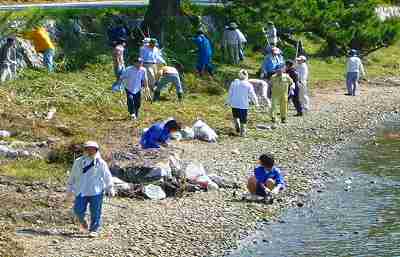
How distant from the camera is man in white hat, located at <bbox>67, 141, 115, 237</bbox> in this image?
602 inches

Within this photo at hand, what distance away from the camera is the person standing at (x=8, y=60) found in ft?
87.8

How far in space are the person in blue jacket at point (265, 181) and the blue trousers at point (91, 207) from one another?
4.01 metres

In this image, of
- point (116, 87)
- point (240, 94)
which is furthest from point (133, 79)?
point (240, 94)

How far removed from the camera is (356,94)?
33844mm

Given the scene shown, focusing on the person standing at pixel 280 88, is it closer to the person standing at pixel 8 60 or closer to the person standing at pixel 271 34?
the person standing at pixel 8 60

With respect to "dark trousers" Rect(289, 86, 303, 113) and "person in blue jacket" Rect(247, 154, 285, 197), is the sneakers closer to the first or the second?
"person in blue jacket" Rect(247, 154, 285, 197)

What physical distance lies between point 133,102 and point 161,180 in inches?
259

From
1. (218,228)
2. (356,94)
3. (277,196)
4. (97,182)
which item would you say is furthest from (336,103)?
(97,182)

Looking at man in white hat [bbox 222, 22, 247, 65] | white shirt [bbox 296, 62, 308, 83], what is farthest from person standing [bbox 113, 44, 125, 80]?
man in white hat [bbox 222, 22, 247, 65]

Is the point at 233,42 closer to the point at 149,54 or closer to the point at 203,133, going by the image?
the point at 149,54

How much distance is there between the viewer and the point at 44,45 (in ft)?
91.5

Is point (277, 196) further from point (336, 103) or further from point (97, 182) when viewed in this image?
point (336, 103)

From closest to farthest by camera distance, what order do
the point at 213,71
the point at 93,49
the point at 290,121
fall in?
the point at 290,121
the point at 93,49
the point at 213,71

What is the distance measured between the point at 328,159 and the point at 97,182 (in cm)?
982
